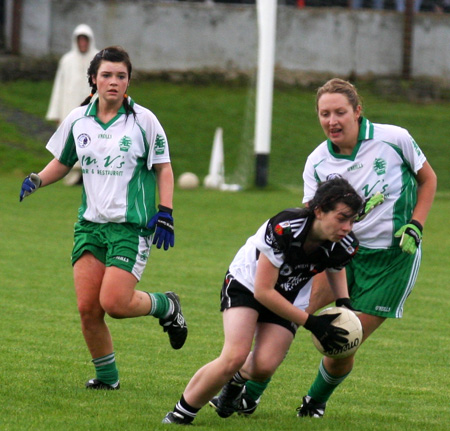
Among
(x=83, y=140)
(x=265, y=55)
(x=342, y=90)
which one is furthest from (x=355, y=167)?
(x=265, y=55)

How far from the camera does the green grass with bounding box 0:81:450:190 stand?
666 inches

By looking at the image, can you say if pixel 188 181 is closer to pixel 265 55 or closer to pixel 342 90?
pixel 265 55

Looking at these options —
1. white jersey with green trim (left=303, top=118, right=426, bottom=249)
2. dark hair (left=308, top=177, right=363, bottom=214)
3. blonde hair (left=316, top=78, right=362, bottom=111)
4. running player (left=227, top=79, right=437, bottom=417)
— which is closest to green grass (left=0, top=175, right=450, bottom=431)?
running player (left=227, top=79, right=437, bottom=417)

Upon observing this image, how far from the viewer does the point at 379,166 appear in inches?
195

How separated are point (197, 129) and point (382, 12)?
5.07 metres

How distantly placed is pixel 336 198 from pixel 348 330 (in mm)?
625

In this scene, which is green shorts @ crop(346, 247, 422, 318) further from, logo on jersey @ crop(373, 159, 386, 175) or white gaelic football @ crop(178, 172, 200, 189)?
white gaelic football @ crop(178, 172, 200, 189)

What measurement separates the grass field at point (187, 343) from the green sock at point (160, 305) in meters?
0.38

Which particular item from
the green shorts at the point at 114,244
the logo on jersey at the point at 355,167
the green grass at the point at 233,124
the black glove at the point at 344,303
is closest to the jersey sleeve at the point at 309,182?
the logo on jersey at the point at 355,167

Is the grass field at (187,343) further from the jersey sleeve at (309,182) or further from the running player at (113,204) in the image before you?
the jersey sleeve at (309,182)

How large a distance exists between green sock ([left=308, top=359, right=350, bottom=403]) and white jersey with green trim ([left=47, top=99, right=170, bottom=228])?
48.3 inches

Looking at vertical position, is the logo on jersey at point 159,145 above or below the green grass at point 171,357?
above

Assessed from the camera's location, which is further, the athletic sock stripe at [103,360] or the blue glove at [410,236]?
the athletic sock stripe at [103,360]

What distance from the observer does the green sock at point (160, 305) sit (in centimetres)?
541
